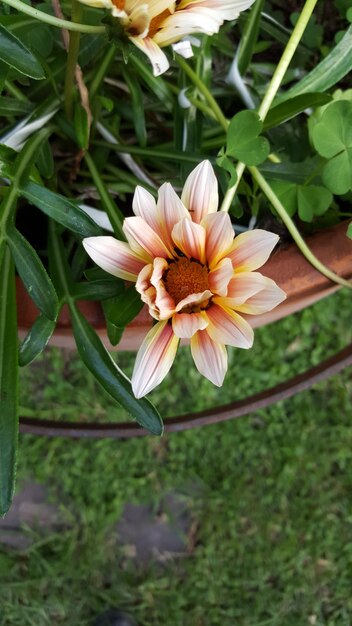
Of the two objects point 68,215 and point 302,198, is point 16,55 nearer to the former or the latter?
point 68,215

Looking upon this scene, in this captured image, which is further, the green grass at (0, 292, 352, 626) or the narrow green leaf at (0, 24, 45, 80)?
the green grass at (0, 292, 352, 626)

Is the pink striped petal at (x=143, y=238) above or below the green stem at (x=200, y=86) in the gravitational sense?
below

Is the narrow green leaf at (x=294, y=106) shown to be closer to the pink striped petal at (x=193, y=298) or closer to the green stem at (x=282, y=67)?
the green stem at (x=282, y=67)

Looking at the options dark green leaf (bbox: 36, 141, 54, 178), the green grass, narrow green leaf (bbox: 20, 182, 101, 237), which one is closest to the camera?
narrow green leaf (bbox: 20, 182, 101, 237)

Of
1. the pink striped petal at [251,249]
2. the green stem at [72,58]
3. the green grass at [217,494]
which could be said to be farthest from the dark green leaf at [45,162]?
the green grass at [217,494]

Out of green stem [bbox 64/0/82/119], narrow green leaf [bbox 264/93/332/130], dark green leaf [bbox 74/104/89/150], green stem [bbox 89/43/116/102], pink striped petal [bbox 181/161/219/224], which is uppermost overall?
green stem [bbox 89/43/116/102]

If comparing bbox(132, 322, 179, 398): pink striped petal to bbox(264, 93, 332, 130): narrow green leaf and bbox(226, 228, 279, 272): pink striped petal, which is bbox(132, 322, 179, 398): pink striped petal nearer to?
bbox(226, 228, 279, 272): pink striped petal

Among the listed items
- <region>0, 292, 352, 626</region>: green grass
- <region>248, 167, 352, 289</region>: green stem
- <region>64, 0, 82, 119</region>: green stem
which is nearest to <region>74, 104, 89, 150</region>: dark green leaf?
<region>64, 0, 82, 119</region>: green stem

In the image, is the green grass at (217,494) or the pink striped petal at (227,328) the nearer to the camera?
the pink striped petal at (227,328)
